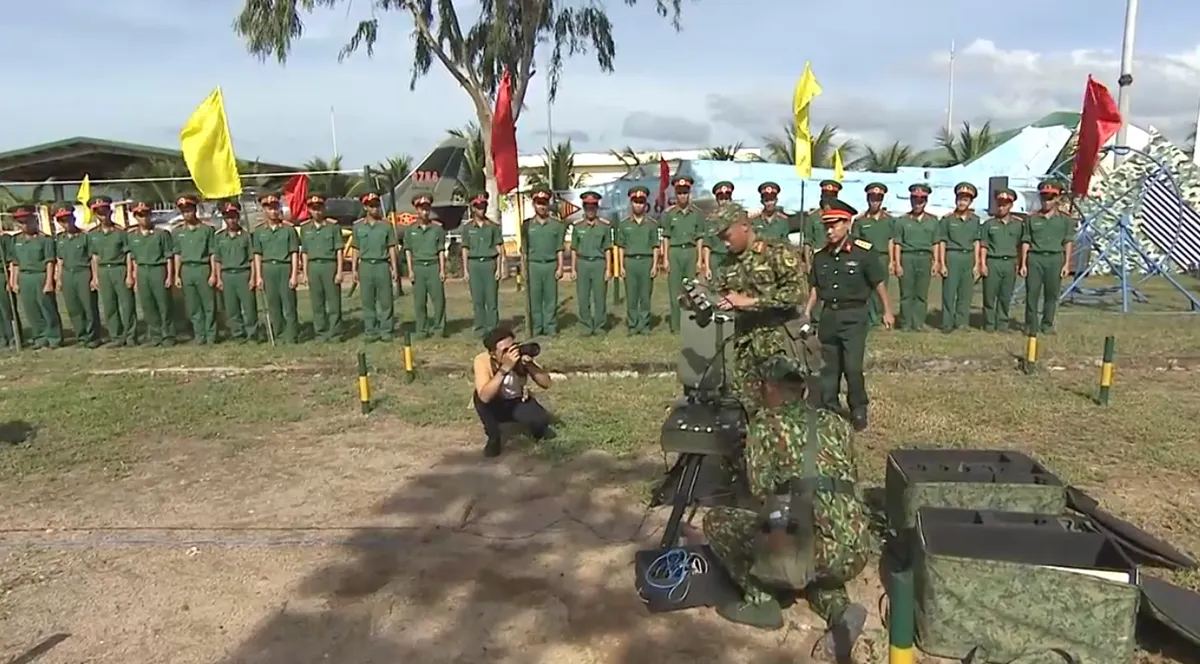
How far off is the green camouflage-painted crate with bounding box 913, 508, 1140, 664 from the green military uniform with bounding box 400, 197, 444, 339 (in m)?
8.25

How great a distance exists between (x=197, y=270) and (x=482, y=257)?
12.6ft

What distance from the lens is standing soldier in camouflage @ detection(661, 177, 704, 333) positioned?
1137cm

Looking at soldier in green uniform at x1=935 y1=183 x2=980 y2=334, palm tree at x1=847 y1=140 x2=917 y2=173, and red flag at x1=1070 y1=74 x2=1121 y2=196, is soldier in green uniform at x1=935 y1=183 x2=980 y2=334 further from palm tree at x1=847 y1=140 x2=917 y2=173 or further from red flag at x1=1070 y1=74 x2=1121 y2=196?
palm tree at x1=847 y1=140 x2=917 y2=173

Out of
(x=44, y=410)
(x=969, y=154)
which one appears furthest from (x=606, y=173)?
(x=44, y=410)

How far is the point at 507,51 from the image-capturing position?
19016 millimetres

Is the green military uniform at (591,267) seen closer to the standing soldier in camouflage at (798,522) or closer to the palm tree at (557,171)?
the standing soldier in camouflage at (798,522)

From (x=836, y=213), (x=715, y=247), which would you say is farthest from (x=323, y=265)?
(x=836, y=213)

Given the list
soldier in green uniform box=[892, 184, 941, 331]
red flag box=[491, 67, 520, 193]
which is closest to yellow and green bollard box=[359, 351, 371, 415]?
red flag box=[491, 67, 520, 193]

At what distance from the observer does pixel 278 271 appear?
11.2m

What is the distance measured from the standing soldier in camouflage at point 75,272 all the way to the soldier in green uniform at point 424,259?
13.6 feet

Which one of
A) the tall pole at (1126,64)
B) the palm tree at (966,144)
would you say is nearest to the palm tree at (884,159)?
the palm tree at (966,144)

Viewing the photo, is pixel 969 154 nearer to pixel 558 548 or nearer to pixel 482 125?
pixel 482 125

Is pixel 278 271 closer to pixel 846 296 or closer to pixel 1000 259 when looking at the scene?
pixel 846 296

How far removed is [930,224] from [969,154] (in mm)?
23336
